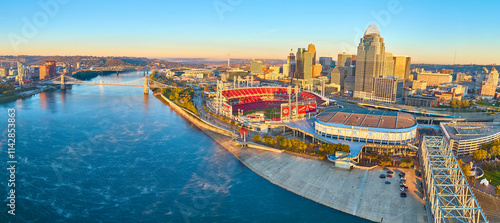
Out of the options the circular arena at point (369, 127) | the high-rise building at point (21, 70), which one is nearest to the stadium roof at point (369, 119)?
the circular arena at point (369, 127)

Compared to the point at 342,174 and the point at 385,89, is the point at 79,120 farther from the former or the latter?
the point at 385,89

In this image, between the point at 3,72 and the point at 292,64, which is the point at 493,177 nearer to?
the point at 292,64

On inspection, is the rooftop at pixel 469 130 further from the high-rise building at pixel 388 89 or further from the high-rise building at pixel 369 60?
the high-rise building at pixel 369 60

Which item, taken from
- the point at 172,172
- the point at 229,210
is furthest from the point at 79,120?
the point at 229,210

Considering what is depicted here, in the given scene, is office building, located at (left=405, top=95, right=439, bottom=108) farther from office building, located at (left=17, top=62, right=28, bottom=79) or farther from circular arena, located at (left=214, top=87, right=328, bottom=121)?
office building, located at (left=17, top=62, right=28, bottom=79)

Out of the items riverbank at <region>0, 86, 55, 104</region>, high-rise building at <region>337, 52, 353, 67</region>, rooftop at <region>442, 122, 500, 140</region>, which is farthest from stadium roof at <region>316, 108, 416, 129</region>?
high-rise building at <region>337, 52, 353, 67</region>

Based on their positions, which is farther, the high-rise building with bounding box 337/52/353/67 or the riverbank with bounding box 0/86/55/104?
the high-rise building with bounding box 337/52/353/67
